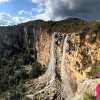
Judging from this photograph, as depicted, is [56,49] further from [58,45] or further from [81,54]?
[81,54]

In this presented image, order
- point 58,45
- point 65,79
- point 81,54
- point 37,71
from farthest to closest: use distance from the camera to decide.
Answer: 1. point 37,71
2. point 58,45
3. point 65,79
4. point 81,54

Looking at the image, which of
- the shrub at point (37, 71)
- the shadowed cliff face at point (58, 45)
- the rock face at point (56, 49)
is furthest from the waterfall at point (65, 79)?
the shrub at point (37, 71)

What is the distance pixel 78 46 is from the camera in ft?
153

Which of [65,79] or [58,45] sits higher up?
[58,45]

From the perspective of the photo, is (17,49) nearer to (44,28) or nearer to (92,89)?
(44,28)

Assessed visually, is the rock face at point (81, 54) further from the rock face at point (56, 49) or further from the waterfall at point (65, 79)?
the waterfall at point (65, 79)

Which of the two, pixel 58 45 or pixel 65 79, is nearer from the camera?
pixel 65 79

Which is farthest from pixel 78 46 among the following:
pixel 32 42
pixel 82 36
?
pixel 32 42

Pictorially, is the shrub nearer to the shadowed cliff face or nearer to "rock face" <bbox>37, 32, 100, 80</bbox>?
the shadowed cliff face

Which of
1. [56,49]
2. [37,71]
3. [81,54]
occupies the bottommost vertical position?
[37,71]

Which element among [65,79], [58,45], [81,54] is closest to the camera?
[81,54]

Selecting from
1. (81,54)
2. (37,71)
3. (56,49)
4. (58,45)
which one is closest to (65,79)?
(81,54)

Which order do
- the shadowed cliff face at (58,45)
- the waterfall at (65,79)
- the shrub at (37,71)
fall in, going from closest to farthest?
the shadowed cliff face at (58,45) < the waterfall at (65,79) < the shrub at (37,71)

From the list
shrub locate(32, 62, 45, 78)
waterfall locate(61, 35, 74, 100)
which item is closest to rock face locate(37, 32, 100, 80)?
waterfall locate(61, 35, 74, 100)
